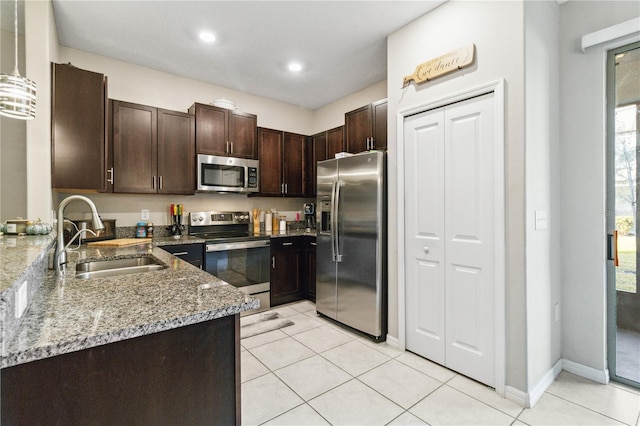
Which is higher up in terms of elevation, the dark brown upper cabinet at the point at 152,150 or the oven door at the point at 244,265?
the dark brown upper cabinet at the point at 152,150

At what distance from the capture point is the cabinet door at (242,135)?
3.74 meters

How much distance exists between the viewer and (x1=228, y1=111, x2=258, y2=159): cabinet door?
3.74 m

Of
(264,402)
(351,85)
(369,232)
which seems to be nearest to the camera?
(264,402)

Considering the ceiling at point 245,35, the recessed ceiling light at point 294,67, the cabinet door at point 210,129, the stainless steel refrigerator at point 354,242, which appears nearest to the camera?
the ceiling at point 245,35

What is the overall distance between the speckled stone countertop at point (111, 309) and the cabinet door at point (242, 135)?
2440 mm

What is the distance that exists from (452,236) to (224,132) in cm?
283

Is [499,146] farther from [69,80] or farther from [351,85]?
[69,80]

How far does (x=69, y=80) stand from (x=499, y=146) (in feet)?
11.0

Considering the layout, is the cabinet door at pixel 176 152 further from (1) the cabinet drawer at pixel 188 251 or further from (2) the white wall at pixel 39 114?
(2) the white wall at pixel 39 114

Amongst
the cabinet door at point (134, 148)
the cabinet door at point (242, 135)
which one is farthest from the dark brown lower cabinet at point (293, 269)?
the cabinet door at point (134, 148)

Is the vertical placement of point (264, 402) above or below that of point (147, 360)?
below

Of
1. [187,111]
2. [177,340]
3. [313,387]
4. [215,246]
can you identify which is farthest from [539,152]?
[187,111]

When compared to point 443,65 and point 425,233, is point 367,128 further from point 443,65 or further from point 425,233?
point 425,233

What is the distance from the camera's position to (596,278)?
2.21m
